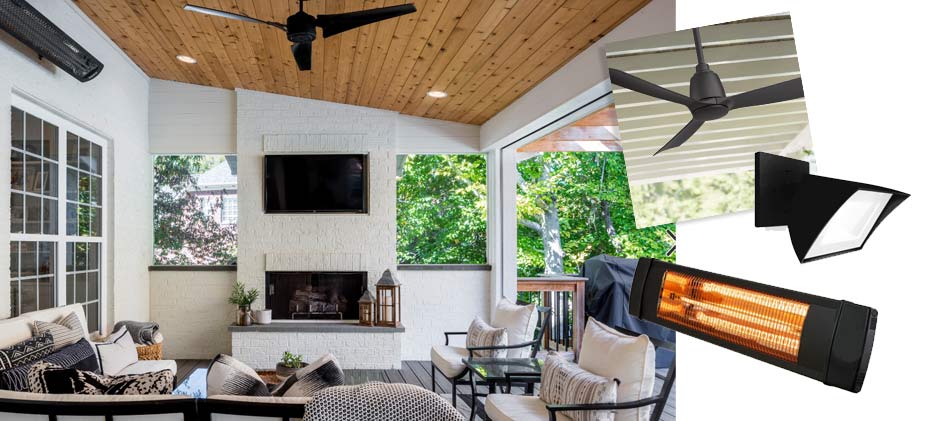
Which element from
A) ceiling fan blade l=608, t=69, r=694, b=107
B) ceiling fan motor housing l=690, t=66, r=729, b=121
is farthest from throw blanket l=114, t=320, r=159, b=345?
ceiling fan motor housing l=690, t=66, r=729, b=121

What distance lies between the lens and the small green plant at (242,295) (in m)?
6.36

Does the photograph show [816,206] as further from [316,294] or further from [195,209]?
[195,209]

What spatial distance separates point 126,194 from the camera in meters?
6.18

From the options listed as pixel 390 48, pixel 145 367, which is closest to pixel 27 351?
pixel 145 367

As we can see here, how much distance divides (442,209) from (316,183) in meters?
1.36

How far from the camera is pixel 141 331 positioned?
541 centimetres

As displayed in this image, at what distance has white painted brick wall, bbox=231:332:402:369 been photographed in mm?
6316

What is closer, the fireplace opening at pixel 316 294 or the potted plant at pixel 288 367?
the potted plant at pixel 288 367

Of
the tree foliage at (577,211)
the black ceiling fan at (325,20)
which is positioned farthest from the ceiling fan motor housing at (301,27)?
the tree foliage at (577,211)

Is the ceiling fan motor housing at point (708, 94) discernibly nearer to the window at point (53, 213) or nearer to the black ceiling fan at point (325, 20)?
the black ceiling fan at point (325, 20)

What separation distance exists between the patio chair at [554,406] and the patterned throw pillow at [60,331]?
2633mm

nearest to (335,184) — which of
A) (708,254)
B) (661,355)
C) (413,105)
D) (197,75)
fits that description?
(413,105)

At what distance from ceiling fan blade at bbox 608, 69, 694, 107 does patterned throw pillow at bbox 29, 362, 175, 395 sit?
2.04 metres

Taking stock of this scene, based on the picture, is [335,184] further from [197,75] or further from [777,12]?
[777,12]
